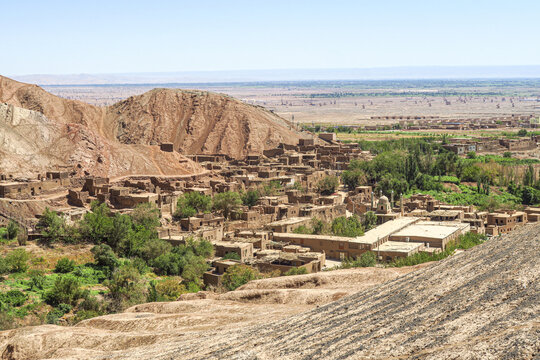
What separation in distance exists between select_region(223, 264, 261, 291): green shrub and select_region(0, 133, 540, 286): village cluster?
88 centimetres

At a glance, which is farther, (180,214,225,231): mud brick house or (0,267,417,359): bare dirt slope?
(180,214,225,231): mud brick house

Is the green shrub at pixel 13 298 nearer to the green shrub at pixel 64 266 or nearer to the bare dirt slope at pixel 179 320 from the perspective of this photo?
the green shrub at pixel 64 266

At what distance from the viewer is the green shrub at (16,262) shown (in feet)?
102

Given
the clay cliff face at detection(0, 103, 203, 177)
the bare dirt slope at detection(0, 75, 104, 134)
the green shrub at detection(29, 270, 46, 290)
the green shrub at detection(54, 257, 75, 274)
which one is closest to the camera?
the green shrub at detection(29, 270, 46, 290)

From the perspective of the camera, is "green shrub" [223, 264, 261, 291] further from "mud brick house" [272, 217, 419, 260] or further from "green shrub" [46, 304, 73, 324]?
"mud brick house" [272, 217, 419, 260]

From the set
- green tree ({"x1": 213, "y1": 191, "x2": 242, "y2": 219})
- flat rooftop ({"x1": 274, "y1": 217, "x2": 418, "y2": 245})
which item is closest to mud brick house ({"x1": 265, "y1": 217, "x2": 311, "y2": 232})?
flat rooftop ({"x1": 274, "y1": 217, "x2": 418, "y2": 245})

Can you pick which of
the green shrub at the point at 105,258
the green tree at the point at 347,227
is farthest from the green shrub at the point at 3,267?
the green tree at the point at 347,227

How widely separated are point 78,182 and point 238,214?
12.9 m

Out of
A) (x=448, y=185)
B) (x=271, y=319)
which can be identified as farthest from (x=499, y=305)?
(x=448, y=185)

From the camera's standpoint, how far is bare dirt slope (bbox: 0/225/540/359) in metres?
9.85

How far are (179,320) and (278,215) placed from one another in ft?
85.4

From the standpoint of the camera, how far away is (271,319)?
15.3m

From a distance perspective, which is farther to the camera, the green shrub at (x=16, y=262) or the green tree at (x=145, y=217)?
the green tree at (x=145, y=217)

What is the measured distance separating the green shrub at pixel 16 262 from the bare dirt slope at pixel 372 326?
13.5 meters
